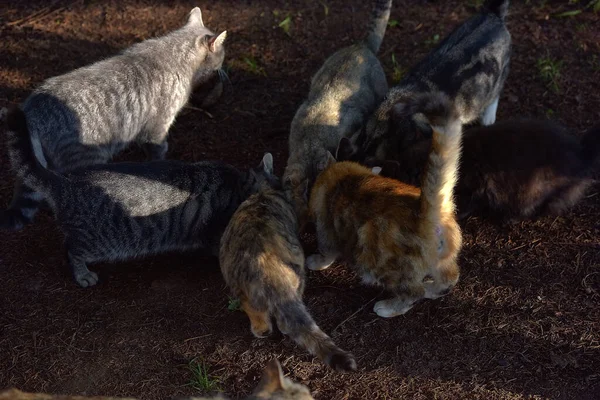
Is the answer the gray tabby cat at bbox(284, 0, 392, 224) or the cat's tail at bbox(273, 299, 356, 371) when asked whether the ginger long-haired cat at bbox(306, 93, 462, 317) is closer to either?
the gray tabby cat at bbox(284, 0, 392, 224)

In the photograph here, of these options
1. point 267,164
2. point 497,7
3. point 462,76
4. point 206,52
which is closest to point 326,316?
point 267,164

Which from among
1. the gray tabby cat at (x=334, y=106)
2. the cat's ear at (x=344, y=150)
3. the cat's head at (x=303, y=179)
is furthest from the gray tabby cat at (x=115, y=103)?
the cat's ear at (x=344, y=150)

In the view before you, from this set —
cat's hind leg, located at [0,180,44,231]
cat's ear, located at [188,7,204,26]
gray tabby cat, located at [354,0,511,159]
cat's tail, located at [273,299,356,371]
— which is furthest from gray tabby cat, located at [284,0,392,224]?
cat's hind leg, located at [0,180,44,231]

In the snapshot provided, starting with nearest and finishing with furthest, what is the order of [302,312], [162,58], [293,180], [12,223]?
[302,312] < [12,223] < [293,180] < [162,58]

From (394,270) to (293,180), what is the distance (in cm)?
149

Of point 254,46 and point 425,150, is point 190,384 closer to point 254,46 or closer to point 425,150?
point 425,150

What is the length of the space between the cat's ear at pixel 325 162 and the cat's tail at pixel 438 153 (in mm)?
1235

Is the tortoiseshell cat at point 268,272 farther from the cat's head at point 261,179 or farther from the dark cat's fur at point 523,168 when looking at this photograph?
the dark cat's fur at point 523,168

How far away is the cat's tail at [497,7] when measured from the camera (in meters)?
6.67

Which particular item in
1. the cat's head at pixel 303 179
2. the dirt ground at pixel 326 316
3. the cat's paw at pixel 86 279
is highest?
the cat's head at pixel 303 179

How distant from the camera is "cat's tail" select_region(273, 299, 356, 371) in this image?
12.8 ft

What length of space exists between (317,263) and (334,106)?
1.80 metres

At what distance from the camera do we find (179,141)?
6.96 m

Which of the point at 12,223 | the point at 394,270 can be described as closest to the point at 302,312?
the point at 394,270
